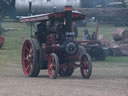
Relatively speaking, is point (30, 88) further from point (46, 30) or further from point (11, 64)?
point (11, 64)

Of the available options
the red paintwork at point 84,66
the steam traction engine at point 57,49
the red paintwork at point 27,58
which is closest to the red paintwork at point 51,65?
the steam traction engine at point 57,49

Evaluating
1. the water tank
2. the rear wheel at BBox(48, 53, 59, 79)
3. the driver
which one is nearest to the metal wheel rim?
the rear wheel at BBox(48, 53, 59, 79)

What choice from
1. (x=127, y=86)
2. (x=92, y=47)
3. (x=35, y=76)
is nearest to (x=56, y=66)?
(x=35, y=76)

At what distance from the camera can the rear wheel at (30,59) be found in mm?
12266

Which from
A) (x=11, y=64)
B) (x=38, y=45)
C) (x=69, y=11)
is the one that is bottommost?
(x=11, y=64)

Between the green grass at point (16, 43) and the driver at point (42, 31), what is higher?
the driver at point (42, 31)

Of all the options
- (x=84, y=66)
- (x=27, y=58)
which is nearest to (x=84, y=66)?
(x=84, y=66)

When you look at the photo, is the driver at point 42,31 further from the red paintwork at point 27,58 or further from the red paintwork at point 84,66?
the red paintwork at point 84,66

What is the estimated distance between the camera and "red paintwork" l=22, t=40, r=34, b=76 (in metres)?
12.7

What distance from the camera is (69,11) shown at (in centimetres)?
1191

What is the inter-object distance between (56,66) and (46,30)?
190 centimetres

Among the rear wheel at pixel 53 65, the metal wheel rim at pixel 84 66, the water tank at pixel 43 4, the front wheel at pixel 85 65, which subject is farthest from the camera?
the water tank at pixel 43 4

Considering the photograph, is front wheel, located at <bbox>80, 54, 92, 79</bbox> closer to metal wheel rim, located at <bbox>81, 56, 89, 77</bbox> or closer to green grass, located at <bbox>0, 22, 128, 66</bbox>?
metal wheel rim, located at <bbox>81, 56, 89, 77</bbox>

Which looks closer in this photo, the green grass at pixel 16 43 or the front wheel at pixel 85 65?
the front wheel at pixel 85 65
